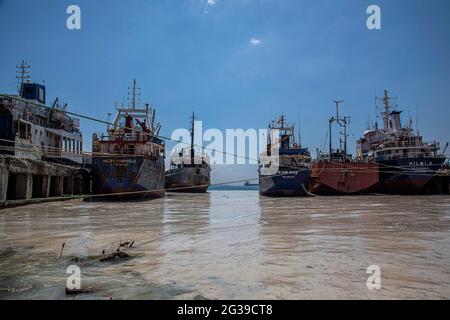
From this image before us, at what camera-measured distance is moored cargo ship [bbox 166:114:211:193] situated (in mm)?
51219

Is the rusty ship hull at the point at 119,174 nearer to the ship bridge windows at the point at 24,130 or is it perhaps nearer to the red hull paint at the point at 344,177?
the ship bridge windows at the point at 24,130

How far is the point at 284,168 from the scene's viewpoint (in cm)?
3428

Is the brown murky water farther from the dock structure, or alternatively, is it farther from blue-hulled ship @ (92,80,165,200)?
blue-hulled ship @ (92,80,165,200)

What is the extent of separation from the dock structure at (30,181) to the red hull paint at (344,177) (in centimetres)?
2489

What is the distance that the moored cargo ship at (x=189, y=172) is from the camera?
168ft

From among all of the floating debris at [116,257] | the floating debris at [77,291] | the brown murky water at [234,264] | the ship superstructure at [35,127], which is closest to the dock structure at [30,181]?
the ship superstructure at [35,127]

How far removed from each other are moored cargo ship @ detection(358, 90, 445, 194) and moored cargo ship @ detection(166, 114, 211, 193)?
24.2m

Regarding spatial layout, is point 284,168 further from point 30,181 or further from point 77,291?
point 77,291

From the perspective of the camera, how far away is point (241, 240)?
879cm

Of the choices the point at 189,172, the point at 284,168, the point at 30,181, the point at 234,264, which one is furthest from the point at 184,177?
the point at 234,264

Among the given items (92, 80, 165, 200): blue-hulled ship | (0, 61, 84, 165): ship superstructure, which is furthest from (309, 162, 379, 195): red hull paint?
(0, 61, 84, 165): ship superstructure
